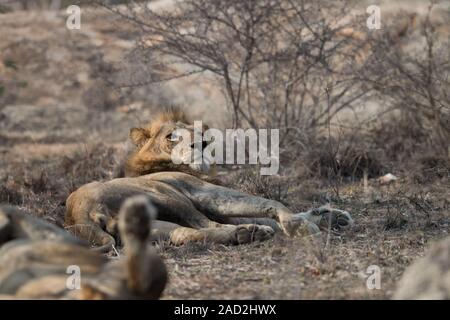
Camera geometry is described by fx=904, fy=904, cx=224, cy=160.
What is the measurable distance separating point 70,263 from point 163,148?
120 inches

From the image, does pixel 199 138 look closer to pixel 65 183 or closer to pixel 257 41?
pixel 65 183

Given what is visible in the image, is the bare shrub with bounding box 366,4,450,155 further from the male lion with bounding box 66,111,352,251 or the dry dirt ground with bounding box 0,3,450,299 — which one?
the male lion with bounding box 66,111,352,251

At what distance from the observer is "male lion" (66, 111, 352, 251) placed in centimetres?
601

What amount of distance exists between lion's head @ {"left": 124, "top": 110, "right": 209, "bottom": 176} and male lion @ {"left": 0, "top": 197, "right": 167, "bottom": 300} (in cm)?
254

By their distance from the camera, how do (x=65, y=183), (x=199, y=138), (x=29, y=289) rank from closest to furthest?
1. (x=29, y=289)
2. (x=199, y=138)
3. (x=65, y=183)

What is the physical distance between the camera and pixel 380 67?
9.57 meters

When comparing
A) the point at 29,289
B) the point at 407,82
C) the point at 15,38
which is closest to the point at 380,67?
the point at 407,82

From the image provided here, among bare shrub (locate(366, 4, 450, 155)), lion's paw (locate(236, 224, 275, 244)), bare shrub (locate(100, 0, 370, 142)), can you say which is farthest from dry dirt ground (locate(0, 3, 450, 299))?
bare shrub (locate(100, 0, 370, 142))

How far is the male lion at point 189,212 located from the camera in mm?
6008

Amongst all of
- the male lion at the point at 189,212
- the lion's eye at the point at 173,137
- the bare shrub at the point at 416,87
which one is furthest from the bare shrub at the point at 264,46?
the male lion at the point at 189,212

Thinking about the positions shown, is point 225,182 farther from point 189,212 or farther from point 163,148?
point 189,212

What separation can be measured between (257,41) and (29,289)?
6.22 metres

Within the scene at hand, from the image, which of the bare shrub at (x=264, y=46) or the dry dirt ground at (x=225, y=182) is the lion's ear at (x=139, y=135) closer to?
the dry dirt ground at (x=225, y=182)
